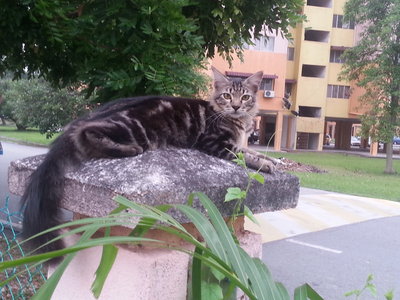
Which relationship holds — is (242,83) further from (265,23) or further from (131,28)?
(265,23)

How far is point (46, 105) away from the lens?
17562mm

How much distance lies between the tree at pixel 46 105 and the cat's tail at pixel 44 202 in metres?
15.3

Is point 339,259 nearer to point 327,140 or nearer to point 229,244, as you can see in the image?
point 229,244

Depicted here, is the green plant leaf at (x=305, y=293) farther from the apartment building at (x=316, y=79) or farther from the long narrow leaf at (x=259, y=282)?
the apartment building at (x=316, y=79)

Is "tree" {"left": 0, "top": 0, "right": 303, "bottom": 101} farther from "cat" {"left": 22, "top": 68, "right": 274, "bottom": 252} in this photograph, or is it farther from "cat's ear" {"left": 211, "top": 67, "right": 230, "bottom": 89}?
"cat" {"left": 22, "top": 68, "right": 274, "bottom": 252}

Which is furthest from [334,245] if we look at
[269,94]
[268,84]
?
[268,84]

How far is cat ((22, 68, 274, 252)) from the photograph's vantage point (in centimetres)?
139

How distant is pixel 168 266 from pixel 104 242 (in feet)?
2.33

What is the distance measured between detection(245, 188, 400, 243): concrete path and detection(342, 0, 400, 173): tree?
1124 centimetres

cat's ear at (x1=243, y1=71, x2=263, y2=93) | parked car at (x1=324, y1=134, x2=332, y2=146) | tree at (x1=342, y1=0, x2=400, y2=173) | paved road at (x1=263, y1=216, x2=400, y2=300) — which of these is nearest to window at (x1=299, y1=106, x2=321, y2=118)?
tree at (x1=342, y1=0, x2=400, y2=173)

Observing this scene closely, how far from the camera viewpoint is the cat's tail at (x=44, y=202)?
4.47ft

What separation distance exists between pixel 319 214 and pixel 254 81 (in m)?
6.20

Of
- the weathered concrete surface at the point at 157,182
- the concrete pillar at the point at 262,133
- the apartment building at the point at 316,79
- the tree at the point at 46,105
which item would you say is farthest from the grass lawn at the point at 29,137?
the weathered concrete surface at the point at 157,182

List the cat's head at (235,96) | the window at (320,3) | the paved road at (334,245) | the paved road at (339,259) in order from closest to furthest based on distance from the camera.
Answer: the cat's head at (235,96) < the paved road at (339,259) < the paved road at (334,245) < the window at (320,3)
